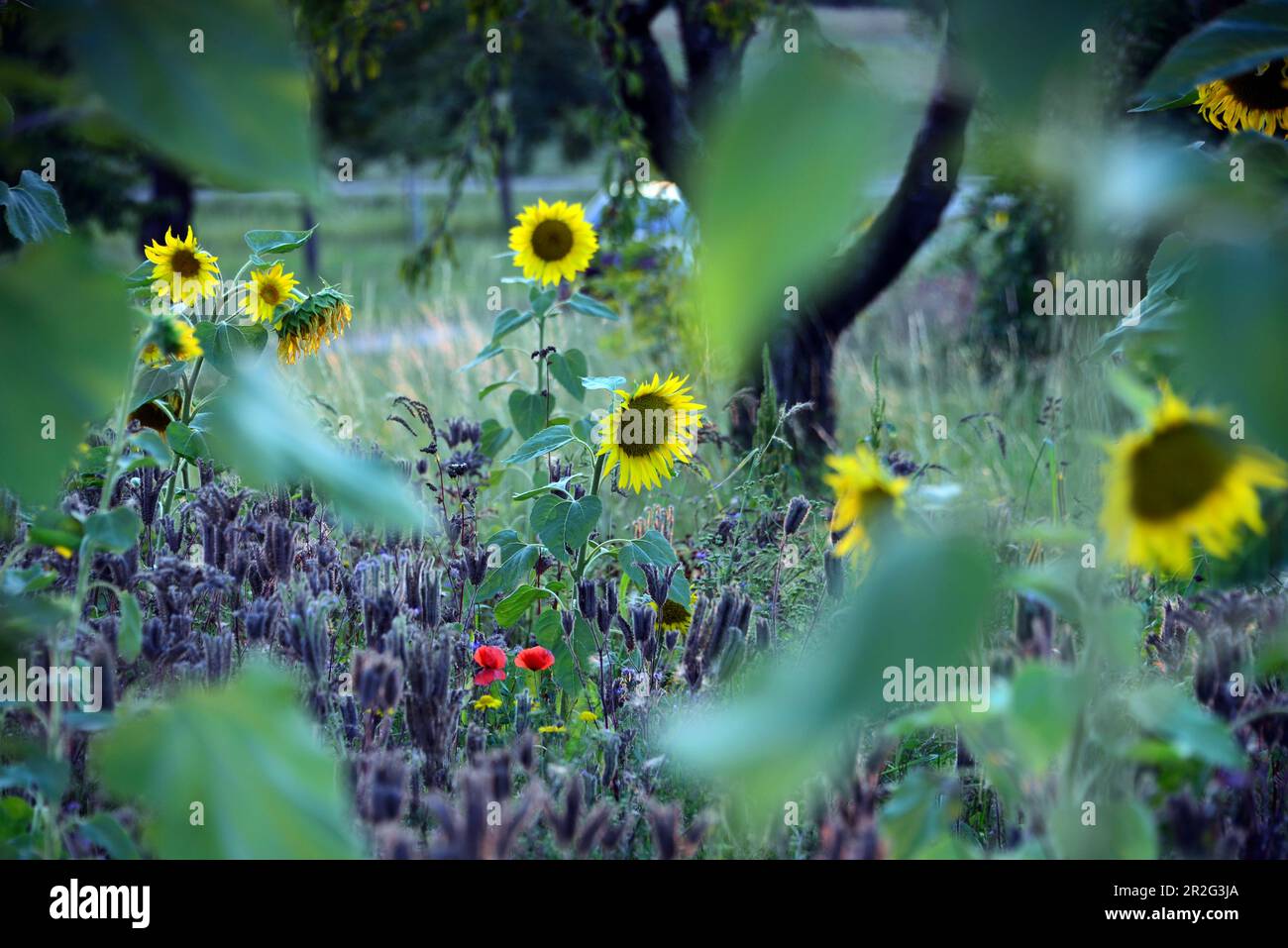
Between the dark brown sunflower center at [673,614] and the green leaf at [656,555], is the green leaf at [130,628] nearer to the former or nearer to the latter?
the green leaf at [656,555]

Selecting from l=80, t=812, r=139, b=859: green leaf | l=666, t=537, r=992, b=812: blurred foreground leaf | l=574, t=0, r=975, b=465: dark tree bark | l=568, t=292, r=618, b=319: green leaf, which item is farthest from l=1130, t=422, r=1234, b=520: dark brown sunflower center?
l=574, t=0, r=975, b=465: dark tree bark

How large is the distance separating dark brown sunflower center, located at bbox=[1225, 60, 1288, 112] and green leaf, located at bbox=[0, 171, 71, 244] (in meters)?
1.60

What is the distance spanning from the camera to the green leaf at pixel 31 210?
1.43 meters

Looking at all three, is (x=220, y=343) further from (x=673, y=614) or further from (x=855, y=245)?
(x=855, y=245)

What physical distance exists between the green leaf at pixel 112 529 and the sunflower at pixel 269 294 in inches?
46.6

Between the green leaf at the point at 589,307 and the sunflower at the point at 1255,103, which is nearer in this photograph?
the sunflower at the point at 1255,103

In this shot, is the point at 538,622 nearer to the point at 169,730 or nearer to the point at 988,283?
the point at 169,730

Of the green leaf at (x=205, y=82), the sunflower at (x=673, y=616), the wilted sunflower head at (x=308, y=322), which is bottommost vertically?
the sunflower at (x=673, y=616)

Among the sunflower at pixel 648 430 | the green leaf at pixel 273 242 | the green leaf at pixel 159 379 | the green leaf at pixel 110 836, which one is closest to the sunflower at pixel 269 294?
the green leaf at pixel 273 242

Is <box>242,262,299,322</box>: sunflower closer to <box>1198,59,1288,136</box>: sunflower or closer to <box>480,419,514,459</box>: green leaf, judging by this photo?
<box>480,419,514,459</box>: green leaf

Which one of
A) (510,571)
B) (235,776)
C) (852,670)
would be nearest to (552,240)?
(510,571)

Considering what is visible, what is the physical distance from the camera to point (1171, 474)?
0.88 m
